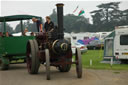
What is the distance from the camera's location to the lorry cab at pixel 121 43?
14453mm

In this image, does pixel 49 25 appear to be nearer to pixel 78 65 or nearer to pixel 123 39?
pixel 78 65

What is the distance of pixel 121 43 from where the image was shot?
581 inches

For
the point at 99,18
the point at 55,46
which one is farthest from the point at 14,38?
the point at 99,18

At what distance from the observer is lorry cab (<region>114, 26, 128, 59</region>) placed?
14.5 meters

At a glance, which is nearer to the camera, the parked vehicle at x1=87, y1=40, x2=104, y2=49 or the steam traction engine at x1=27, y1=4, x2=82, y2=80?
the steam traction engine at x1=27, y1=4, x2=82, y2=80

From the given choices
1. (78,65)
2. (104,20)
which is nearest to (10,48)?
(78,65)

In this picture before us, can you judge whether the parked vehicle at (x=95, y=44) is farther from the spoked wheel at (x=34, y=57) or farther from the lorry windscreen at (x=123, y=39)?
the spoked wheel at (x=34, y=57)

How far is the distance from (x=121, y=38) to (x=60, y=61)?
6355 millimetres

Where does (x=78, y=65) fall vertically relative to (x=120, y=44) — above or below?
below

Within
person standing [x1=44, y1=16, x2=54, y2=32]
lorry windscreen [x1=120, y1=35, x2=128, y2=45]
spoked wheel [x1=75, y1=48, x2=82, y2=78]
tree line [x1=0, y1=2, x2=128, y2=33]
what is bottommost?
spoked wheel [x1=75, y1=48, x2=82, y2=78]

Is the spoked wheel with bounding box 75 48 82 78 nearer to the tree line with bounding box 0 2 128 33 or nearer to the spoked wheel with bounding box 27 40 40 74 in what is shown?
the spoked wheel with bounding box 27 40 40 74

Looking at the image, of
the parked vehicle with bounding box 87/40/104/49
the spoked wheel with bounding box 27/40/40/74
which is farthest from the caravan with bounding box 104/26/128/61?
the parked vehicle with bounding box 87/40/104/49

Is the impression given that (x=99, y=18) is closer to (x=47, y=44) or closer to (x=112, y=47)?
(x=112, y=47)

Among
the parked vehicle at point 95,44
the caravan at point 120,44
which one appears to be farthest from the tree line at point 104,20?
the caravan at point 120,44
